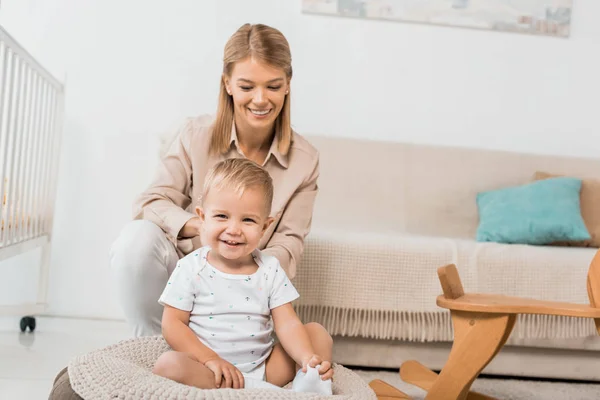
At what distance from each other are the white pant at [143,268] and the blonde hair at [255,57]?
0.87 ft

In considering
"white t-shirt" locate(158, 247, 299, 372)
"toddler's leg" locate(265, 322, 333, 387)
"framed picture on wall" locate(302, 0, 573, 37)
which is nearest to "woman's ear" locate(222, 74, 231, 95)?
"white t-shirt" locate(158, 247, 299, 372)

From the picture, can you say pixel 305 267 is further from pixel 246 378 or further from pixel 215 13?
pixel 215 13

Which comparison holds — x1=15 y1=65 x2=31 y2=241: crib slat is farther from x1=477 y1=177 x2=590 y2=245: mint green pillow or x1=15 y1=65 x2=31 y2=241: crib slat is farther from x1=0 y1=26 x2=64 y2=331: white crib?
x1=477 y1=177 x2=590 y2=245: mint green pillow

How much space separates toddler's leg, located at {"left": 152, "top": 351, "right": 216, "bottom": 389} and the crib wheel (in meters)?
1.54

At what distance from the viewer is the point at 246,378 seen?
1.14m

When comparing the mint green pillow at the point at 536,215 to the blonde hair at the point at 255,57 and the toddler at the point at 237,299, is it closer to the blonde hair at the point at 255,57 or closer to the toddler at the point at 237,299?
the blonde hair at the point at 255,57

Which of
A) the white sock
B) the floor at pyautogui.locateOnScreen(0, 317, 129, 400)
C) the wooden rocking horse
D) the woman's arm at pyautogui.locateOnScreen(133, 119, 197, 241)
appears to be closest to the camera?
the white sock

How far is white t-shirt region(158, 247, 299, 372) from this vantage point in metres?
1.16

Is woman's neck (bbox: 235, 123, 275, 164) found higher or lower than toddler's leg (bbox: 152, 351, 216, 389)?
higher

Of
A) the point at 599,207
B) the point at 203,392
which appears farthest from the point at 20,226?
the point at 599,207

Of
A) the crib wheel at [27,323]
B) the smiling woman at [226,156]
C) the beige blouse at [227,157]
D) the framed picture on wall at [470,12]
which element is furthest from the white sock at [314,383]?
the framed picture on wall at [470,12]

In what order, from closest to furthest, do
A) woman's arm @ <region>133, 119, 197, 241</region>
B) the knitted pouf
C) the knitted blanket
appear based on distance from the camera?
the knitted pouf → woman's arm @ <region>133, 119, 197, 241</region> → the knitted blanket

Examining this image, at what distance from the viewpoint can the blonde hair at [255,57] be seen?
148 cm

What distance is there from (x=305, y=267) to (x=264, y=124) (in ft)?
1.75
